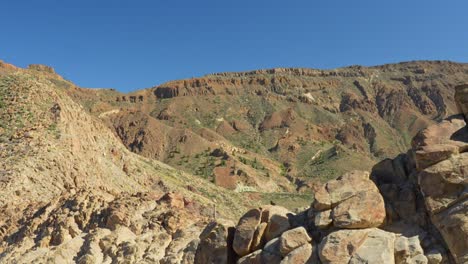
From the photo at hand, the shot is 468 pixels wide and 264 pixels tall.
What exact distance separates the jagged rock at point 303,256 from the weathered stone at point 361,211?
0.85 m

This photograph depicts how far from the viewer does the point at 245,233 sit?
1320 centimetres

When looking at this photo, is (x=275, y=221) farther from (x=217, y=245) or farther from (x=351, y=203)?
(x=351, y=203)

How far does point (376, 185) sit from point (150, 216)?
1033 centimetres

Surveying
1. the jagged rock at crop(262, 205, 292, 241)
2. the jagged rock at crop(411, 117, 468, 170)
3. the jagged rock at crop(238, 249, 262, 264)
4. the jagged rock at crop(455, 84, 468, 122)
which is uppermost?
the jagged rock at crop(455, 84, 468, 122)

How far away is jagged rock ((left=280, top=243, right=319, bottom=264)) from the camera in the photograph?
11.3 metres

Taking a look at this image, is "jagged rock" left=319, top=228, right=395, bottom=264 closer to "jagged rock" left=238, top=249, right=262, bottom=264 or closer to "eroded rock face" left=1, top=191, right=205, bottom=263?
"jagged rock" left=238, top=249, right=262, bottom=264

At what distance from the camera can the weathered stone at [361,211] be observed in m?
11.4

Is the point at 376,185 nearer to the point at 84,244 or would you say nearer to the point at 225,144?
the point at 84,244

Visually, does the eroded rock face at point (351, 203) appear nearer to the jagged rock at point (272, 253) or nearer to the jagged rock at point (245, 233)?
the jagged rock at point (272, 253)

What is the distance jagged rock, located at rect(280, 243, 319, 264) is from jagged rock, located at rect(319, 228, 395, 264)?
35cm

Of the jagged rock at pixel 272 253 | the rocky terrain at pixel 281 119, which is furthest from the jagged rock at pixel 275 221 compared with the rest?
the rocky terrain at pixel 281 119

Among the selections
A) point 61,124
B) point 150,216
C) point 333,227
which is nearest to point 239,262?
point 333,227

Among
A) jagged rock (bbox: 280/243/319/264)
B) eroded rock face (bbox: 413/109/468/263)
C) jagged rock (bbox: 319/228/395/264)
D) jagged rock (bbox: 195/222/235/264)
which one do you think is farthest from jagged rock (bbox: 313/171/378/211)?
jagged rock (bbox: 195/222/235/264)

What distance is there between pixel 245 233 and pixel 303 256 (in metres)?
2.21
